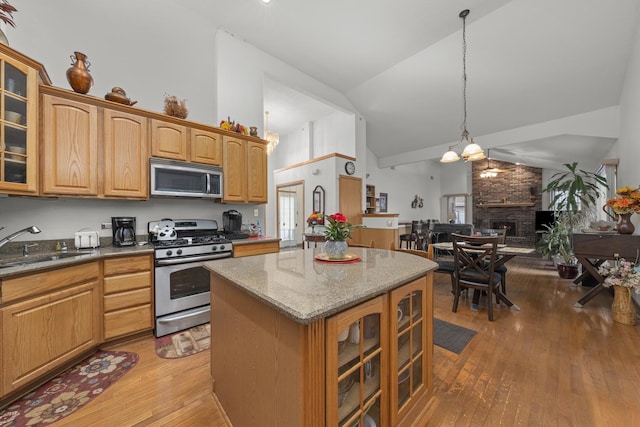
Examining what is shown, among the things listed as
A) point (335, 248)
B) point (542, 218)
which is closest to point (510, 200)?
point (542, 218)

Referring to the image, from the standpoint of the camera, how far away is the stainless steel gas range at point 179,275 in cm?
239

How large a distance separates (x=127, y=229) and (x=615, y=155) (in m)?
7.53

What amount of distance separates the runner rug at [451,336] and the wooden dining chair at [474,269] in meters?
0.44

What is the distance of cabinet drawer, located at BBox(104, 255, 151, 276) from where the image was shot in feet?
7.06

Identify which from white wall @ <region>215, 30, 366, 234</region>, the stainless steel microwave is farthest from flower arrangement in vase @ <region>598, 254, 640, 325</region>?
the stainless steel microwave

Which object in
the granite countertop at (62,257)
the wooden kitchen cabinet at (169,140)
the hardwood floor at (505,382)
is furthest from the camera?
the wooden kitchen cabinet at (169,140)

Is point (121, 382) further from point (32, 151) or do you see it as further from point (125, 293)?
point (32, 151)

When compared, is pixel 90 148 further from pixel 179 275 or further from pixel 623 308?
pixel 623 308

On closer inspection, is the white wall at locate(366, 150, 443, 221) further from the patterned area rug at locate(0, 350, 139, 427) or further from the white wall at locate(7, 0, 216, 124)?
the patterned area rug at locate(0, 350, 139, 427)

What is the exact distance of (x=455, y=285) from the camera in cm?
307

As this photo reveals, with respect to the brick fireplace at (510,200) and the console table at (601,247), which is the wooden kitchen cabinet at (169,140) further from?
the brick fireplace at (510,200)

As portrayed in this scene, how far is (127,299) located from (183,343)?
64 cm

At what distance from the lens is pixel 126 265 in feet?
7.33

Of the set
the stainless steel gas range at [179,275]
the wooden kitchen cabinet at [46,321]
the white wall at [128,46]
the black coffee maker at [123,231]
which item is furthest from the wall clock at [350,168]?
the wooden kitchen cabinet at [46,321]
